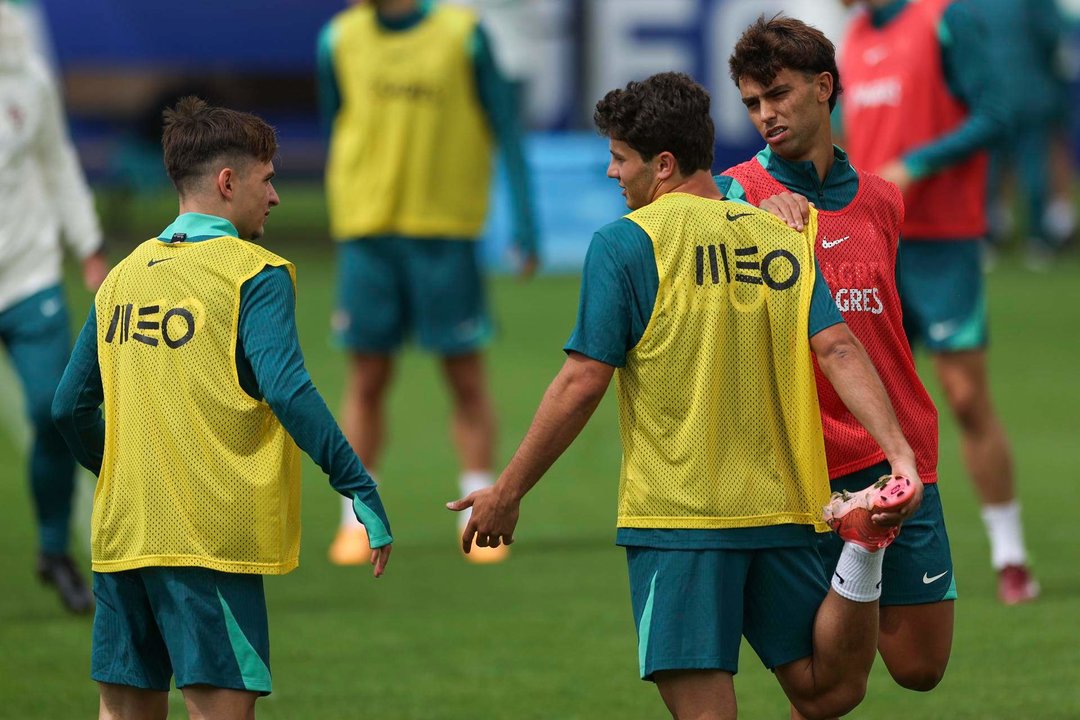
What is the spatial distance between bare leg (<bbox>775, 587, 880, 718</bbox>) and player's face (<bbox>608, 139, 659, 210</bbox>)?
1021 millimetres

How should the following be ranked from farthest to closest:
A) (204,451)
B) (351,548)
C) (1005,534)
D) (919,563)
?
1. (351,548)
2. (1005,534)
3. (919,563)
4. (204,451)

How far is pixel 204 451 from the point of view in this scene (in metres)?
4.11

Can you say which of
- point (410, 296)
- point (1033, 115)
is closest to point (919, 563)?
point (410, 296)

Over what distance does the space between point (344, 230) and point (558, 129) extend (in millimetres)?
14692

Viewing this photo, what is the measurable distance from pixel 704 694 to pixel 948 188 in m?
3.46

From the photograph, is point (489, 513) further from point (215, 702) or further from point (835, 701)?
point (835, 701)

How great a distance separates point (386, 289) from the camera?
8.33 m

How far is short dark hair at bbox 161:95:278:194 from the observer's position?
→ 4234 millimetres

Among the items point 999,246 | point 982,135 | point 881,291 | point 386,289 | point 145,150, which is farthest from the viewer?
point 145,150

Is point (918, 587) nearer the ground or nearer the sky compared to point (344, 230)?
nearer the ground

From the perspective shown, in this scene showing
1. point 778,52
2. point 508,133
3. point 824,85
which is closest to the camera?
point 778,52

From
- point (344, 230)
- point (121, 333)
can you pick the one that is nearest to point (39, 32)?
point (344, 230)

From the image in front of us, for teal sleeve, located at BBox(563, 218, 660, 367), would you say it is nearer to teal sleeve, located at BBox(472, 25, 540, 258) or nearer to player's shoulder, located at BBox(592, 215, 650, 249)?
player's shoulder, located at BBox(592, 215, 650, 249)

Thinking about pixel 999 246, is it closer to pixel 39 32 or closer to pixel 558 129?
pixel 558 129
